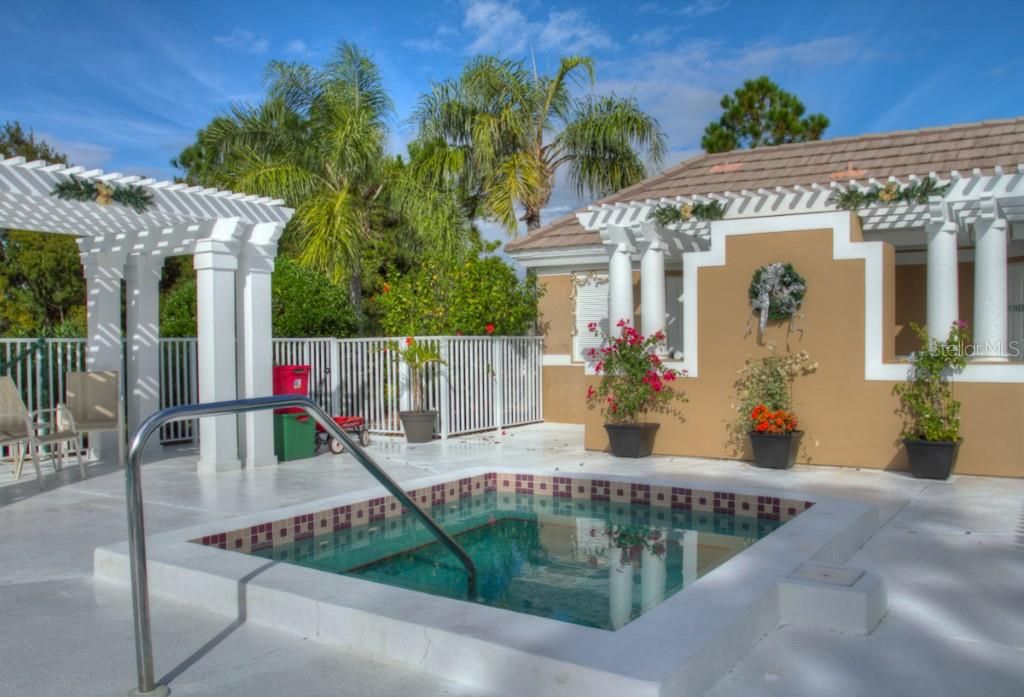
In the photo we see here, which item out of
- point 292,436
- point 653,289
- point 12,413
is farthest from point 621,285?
point 12,413

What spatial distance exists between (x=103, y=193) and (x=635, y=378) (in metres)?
6.43

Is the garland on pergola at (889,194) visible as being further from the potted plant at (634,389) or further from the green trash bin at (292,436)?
the green trash bin at (292,436)

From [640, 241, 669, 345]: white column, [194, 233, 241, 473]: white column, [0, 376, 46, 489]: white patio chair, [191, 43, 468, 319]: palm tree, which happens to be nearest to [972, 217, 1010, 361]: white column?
[640, 241, 669, 345]: white column

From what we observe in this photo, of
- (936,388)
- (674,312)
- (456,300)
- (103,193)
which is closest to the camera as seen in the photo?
(103,193)

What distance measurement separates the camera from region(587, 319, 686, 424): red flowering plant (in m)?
10.8

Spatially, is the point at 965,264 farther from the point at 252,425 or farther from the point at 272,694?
the point at 272,694

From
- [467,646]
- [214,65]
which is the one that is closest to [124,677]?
[467,646]

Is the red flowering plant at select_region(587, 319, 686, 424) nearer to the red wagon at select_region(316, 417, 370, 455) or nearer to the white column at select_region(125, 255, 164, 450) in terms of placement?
the red wagon at select_region(316, 417, 370, 455)

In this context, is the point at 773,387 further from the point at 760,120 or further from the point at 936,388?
the point at 760,120

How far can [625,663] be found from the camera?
135 inches

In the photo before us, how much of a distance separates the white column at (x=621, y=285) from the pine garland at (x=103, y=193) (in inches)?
234

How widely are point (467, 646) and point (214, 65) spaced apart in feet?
77.1

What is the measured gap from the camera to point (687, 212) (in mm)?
10852

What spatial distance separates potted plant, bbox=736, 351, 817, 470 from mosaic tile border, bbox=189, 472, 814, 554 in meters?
2.58
